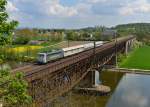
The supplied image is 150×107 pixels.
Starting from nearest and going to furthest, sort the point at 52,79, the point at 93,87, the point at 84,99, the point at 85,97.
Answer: the point at 52,79 < the point at 84,99 < the point at 85,97 < the point at 93,87

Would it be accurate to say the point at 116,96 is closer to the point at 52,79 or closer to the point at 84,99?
the point at 84,99

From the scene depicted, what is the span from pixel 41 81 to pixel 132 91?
96.4ft

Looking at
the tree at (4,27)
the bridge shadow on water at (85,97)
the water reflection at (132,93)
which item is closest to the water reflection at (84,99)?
the bridge shadow on water at (85,97)

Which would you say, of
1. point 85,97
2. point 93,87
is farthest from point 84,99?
point 93,87

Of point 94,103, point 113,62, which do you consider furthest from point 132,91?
point 113,62

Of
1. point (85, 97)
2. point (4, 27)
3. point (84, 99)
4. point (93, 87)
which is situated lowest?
point (85, 97)

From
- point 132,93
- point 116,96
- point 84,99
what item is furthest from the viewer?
point 132,93

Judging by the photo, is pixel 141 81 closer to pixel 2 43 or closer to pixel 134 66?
pixel 134 66

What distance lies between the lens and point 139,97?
5238 cm

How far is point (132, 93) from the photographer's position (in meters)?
55.6

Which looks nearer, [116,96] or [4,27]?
[4,27]

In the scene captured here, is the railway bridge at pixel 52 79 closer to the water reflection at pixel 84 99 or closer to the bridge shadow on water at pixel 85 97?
the water reflection at pixel 84 99

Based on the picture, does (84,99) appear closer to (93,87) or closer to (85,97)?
(85,97)

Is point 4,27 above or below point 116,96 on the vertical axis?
above
